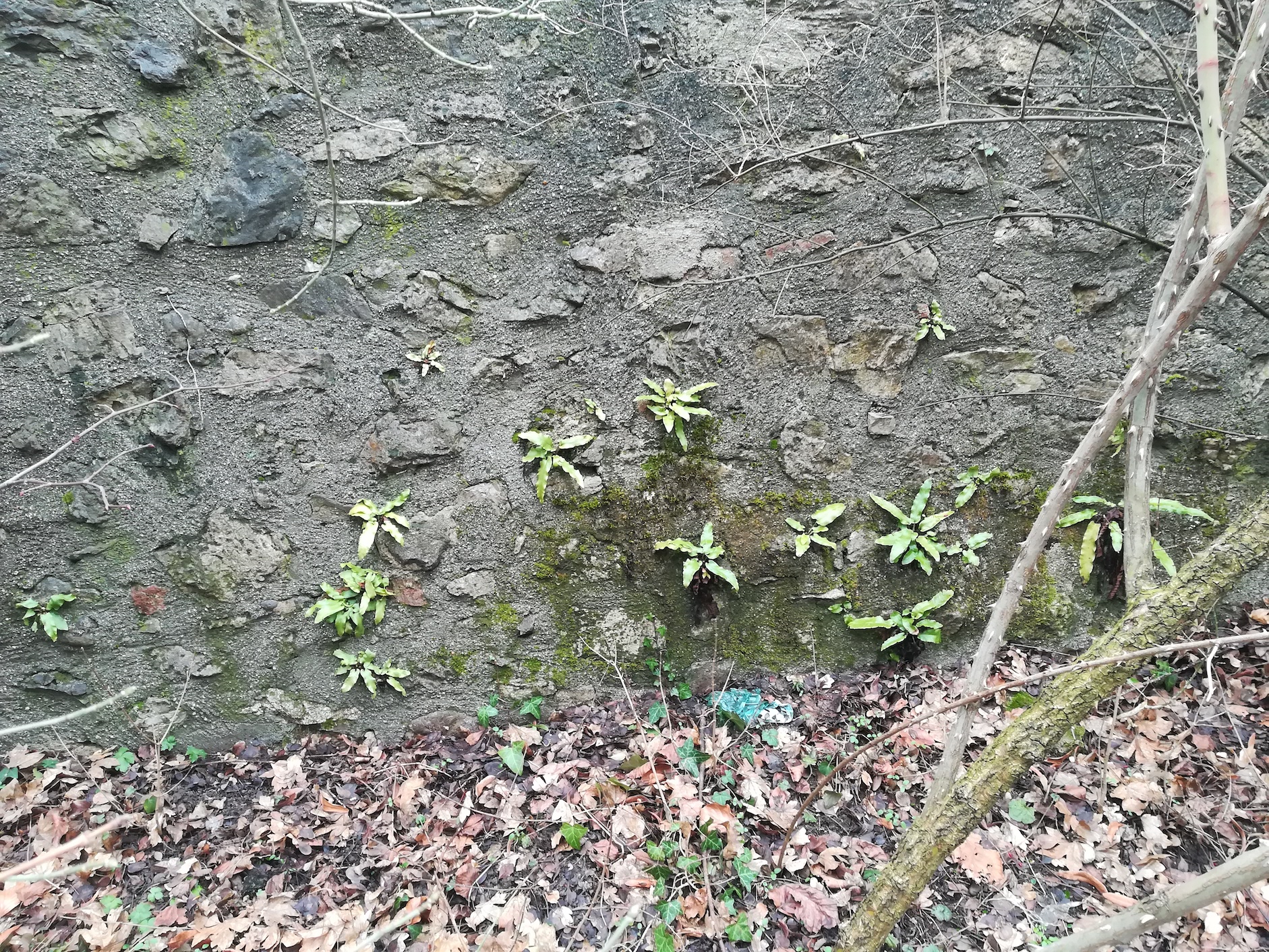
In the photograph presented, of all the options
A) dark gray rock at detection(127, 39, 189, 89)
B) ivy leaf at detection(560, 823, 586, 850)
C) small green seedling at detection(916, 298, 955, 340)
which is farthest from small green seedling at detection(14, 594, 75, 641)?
small green seedling at detection(916, 298, 955, 340)

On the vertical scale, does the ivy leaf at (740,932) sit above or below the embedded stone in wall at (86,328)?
below

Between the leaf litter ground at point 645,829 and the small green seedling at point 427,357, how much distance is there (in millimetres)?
1710

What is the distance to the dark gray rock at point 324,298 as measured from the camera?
9.61ft

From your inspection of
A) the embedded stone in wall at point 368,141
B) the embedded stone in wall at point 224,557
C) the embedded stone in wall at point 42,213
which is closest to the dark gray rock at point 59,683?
the embedded stone in wall at point 224,557

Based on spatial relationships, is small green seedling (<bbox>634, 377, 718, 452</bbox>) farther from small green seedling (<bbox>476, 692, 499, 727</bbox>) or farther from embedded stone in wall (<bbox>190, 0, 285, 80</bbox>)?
embedded stone in wall (<bbox>190, 0, 285, 80</bbox>)

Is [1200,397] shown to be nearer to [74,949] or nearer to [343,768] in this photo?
[343,768]

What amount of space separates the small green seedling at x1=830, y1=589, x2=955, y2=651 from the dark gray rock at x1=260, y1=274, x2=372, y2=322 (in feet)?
8.66

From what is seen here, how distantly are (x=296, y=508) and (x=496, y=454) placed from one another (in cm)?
92

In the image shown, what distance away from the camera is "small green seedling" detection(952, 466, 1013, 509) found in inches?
127

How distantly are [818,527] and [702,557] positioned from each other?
22.6 inches

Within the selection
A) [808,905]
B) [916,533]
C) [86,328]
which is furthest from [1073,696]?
[86,328]

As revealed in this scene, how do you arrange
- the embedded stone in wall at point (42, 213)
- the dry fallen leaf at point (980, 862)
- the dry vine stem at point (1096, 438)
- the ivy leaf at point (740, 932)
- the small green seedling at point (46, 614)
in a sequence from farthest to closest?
the small green seedling at point (46, 614) < the embedded stone in wall at point (42, 213) < the dry fallen leaf at point (980, 862) < the ivy leaf at point (740, 932) < the dry vine stem at point (1096, 438)

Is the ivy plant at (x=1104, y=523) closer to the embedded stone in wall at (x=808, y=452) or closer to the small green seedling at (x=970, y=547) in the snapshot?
the small green seedling at (x=970, y=547)

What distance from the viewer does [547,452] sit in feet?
10.3
